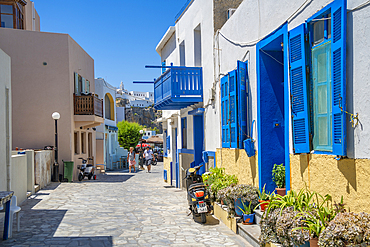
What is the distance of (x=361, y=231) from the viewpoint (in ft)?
12.8

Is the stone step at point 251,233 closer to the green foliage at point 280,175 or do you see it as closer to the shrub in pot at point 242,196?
the shrub in pot at point 242,196

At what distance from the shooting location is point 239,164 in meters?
8.90

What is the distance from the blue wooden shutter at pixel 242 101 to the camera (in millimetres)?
8359

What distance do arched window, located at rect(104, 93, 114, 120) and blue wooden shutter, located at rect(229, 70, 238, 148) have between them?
2449 centimetres

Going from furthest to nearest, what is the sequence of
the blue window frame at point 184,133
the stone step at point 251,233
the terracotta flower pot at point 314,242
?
the blue window frame at point 184,133 → the stone step at point 251,233 → the terracotta flower pot at point 314,242

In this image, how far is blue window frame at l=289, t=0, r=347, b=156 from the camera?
15.1ft

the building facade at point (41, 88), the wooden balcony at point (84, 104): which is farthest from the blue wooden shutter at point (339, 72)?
the wooden balcony at point (84, 104)

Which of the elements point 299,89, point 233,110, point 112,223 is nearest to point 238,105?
point 233,110

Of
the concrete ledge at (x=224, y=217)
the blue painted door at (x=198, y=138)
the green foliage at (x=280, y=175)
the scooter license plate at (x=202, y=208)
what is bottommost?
the concrete ledge at (x=224, y=217)

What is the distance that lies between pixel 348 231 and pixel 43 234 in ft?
19.4

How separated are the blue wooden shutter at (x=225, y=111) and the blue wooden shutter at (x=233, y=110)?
35 centimetres

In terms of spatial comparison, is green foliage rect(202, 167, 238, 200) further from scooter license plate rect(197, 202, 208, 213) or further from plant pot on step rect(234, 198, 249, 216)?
plant pot on step rect(234, 198, 249, 216)

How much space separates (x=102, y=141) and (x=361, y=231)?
2635 cm

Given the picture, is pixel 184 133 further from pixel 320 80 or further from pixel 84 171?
pixel 320 80
